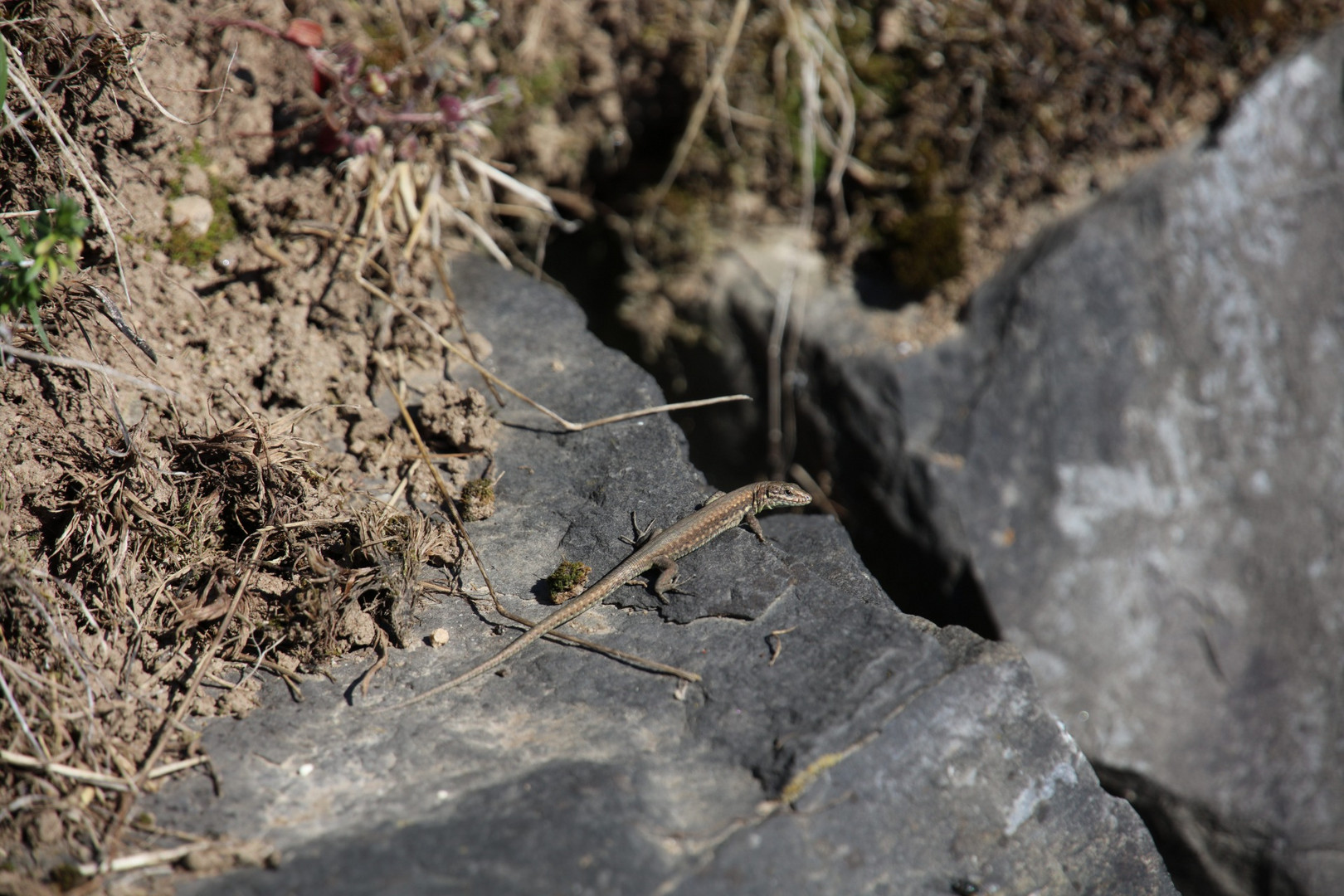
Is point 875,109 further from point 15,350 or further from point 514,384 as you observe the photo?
point 15,350

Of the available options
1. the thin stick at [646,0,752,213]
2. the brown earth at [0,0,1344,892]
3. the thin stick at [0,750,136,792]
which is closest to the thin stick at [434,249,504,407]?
the brown earth at [0,0,1344,892]

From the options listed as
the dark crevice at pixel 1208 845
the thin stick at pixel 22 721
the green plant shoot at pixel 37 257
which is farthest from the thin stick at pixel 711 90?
the thin stick at pixel 22 721

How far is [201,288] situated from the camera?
12.6 ft

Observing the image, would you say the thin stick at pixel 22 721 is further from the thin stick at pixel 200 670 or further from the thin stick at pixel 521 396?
the thin stick at pixel 521 396

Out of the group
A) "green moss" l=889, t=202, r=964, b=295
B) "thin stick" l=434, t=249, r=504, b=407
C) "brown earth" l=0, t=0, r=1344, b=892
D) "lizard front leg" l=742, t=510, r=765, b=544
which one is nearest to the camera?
"brown earth" l=0, t=0, r=1344, b=892

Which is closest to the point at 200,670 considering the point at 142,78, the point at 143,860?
the point at 143,860

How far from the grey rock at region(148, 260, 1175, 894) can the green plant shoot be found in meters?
1.57

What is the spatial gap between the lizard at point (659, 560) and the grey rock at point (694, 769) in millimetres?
62

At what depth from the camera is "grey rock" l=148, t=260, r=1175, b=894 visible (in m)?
2.48

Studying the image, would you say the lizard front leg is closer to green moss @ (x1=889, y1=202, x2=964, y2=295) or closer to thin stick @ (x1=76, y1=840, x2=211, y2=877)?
thin stick @ (x1=76, y1=840, x2=211, y2=877)

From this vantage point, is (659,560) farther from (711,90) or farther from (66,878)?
(711,90)

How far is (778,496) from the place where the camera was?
497 centimetres

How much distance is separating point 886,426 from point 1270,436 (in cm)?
245

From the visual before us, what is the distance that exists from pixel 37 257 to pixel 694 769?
2.69m
